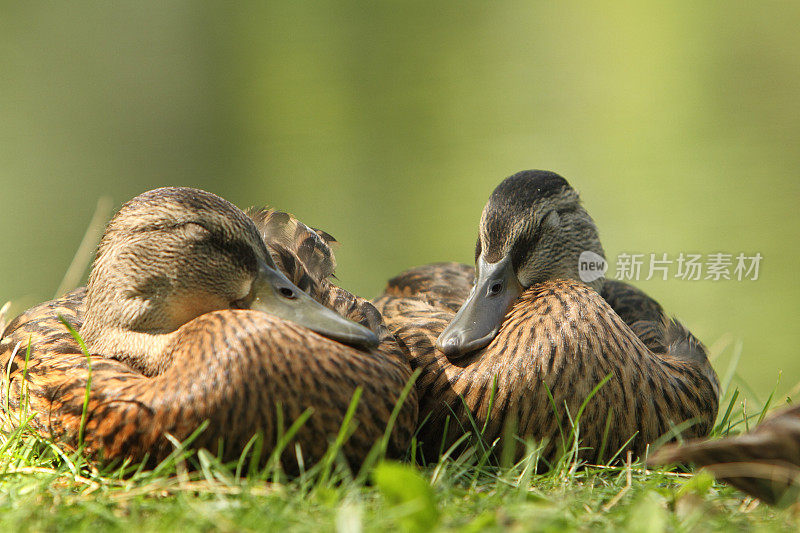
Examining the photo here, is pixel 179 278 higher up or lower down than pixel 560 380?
higher up

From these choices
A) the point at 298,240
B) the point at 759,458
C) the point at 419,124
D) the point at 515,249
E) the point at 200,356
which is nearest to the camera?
the point at 759,458

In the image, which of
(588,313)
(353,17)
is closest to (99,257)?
(588,313)

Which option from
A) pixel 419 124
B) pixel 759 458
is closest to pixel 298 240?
pixel 759 458

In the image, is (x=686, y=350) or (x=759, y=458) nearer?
(x=759, y=458)

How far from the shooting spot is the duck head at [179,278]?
3.04 m

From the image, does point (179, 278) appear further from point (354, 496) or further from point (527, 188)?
point (527, 188)

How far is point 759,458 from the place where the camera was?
2367 mm

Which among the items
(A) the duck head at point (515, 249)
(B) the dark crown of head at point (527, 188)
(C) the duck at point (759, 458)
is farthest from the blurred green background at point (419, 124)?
(C) the duck at point (759, 458)

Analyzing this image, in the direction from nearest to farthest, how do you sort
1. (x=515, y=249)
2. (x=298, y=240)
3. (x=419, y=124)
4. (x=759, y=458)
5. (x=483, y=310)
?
(x=759, y=458) < (x=483, y=310) < (x=515, y=249) < (x=298, y=240) < (x=419, y=124)

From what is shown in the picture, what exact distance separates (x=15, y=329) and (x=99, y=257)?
0.63m

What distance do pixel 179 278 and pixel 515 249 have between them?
52.0 inches

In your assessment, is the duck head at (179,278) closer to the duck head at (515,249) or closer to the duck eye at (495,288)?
the duck head at (515,249)

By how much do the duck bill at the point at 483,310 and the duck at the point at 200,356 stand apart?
0.22 meters

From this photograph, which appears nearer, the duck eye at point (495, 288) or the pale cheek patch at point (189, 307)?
the pale cheek patch at point (189, 307)
